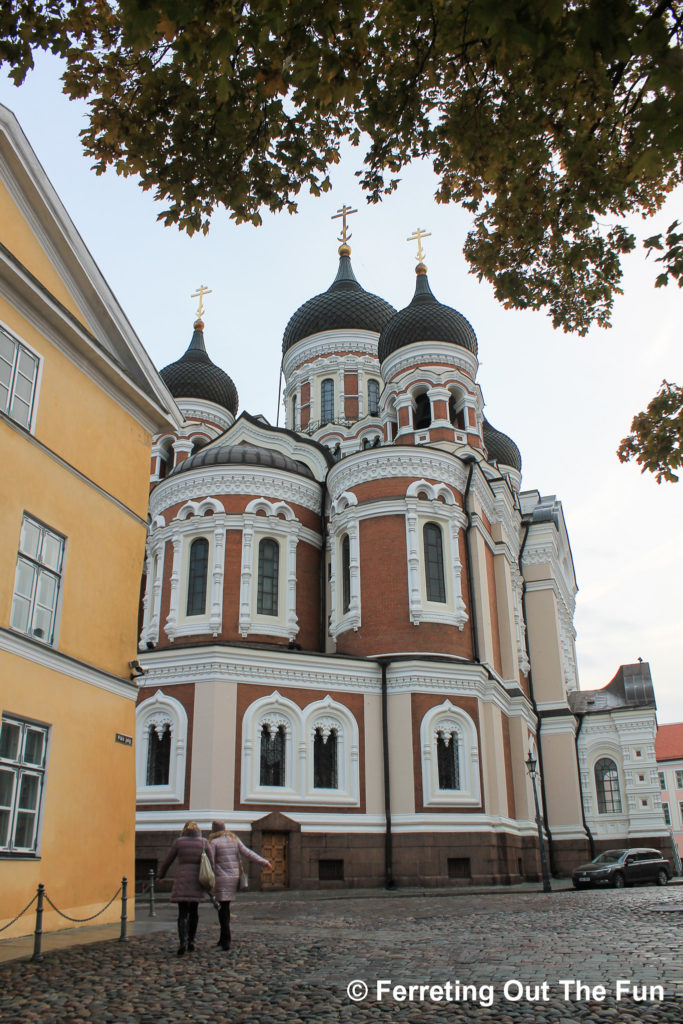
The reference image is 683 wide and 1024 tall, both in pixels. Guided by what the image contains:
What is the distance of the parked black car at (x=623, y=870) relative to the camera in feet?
72.0

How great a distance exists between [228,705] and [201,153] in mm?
17052

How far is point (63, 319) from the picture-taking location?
479 inches

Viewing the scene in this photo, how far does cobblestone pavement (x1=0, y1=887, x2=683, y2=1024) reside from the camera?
232 inches

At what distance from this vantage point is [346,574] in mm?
26500

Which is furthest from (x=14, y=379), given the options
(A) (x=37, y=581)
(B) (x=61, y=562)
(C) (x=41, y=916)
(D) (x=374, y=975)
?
(D) (x=374, y=975)

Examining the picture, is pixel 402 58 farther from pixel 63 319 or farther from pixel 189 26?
pixel 63 319

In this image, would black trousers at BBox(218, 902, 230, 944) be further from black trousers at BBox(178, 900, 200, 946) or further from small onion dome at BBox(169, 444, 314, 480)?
small onion dome at BBox(169, 444, 314, 480)

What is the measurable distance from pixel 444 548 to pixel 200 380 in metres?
17.1

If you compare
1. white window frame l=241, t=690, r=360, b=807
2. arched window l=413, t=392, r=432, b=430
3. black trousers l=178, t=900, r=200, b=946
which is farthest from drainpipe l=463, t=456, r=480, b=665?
black trousers l=178, t=900, r=200, b=946

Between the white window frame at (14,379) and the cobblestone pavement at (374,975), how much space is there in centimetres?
648

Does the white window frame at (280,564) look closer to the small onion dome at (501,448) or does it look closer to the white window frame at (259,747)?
the white window frame at (259,747)

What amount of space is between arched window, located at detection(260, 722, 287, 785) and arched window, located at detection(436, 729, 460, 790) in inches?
165

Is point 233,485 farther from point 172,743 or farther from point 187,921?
point 187,921

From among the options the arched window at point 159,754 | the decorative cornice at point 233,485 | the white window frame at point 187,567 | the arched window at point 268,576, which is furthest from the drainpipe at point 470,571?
the arched window at point 159,754
